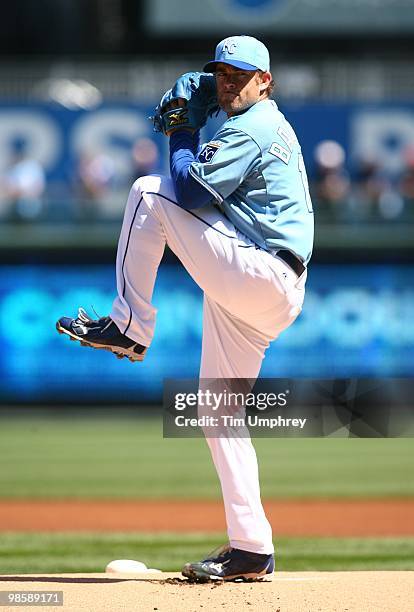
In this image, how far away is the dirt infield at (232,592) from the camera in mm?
4156

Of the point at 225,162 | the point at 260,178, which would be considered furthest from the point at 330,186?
the point at 225,162

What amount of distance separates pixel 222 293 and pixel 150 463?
6310 millimetres

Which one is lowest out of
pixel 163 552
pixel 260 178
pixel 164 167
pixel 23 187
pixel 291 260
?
pixel 163 552

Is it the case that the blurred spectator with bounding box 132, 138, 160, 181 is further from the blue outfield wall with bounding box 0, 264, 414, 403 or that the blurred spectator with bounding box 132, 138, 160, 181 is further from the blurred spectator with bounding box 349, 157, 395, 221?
the blurred spectator with bounding box 349, 157, 395, 221

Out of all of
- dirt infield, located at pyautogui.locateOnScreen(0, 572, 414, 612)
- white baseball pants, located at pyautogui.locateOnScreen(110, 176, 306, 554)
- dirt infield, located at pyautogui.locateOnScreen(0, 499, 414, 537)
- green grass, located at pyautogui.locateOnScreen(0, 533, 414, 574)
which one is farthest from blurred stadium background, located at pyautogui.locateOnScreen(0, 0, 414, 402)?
white baseball pants, located at pyautogui.locateOnScreen(110, 176, 306, 554)

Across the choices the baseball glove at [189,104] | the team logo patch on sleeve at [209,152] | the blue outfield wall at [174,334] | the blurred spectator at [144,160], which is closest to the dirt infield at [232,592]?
the team logo patch on sleeve at [209,152]

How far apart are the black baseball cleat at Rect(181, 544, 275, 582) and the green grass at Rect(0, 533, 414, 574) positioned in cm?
129

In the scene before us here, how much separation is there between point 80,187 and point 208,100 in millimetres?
9300

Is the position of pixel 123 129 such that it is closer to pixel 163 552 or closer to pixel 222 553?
pixel 163 552

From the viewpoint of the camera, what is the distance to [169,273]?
496 inches

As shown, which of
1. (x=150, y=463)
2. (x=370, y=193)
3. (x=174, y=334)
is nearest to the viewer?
(x=150, y=463)

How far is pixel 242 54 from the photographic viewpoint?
434cm

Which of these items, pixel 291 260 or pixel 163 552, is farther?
pixel 163 552

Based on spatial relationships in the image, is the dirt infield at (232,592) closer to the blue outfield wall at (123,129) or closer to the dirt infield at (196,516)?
the dirt infield at (196,516)
